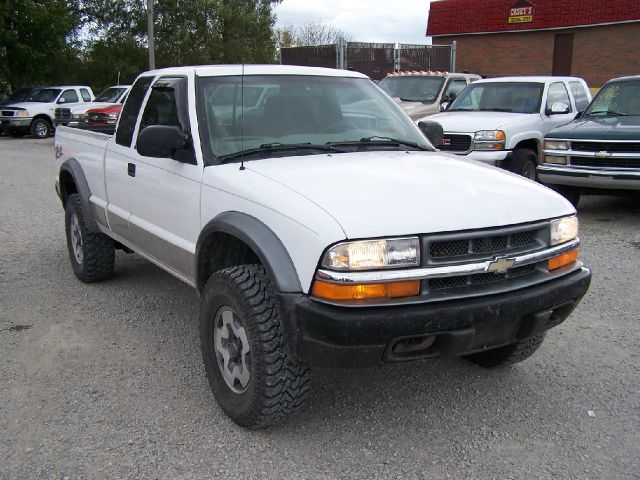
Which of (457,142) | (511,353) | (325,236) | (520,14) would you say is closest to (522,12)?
(520,14)

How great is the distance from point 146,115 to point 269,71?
1004 mm

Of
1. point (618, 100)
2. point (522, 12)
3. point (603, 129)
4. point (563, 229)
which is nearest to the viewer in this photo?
point (563, 229)

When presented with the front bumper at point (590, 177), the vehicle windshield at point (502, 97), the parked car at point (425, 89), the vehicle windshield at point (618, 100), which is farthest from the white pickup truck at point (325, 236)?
the parked car at point (425, 89)

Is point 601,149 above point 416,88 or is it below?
below

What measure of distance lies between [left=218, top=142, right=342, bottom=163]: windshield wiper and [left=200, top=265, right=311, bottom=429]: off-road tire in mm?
766

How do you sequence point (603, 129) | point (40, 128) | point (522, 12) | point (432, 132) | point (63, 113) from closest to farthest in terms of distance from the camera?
point (432, 132)
point (603, 129)
point (63, 113)
point (40, 128)
point (522, 12)

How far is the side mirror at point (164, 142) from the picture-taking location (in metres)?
3.68

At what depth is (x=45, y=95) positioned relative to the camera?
22.5 meters

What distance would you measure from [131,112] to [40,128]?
1923cm

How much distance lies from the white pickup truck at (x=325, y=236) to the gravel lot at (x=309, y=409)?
0.26 m

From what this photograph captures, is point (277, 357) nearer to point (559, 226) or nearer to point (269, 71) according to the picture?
point (559, 226)

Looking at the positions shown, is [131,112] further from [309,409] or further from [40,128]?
[40,128]

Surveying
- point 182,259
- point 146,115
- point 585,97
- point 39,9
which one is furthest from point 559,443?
point 39,9

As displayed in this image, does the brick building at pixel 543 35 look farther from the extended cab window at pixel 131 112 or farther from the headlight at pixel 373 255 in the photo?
the headlight at pixel 373 255
